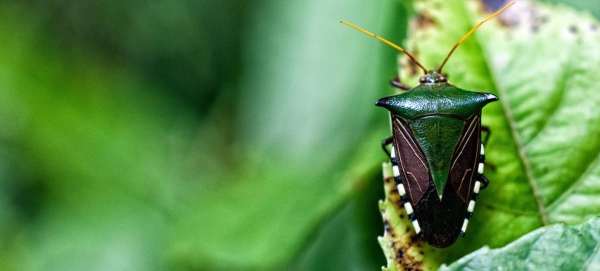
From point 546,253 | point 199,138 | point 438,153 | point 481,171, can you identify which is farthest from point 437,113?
point 199,138

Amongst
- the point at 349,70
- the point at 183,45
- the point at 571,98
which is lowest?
the point at 571,98

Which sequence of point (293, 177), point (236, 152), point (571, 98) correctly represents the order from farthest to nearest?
1. point (236, 152)
2. point (293, 177)
3. point (571, 98)

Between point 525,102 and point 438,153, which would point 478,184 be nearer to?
point 438,153

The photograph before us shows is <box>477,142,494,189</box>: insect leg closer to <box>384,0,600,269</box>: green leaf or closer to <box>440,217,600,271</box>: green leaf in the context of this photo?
<box>384,0,600,269</box>: green leaf

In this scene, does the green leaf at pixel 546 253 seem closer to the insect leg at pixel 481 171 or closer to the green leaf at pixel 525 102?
the green leaf at pixel 525 102

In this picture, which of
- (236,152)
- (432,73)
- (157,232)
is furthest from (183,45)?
(432,73)

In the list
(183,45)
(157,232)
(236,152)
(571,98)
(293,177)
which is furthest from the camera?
(183,45)

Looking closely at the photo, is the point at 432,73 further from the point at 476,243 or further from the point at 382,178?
the point at 476,243
